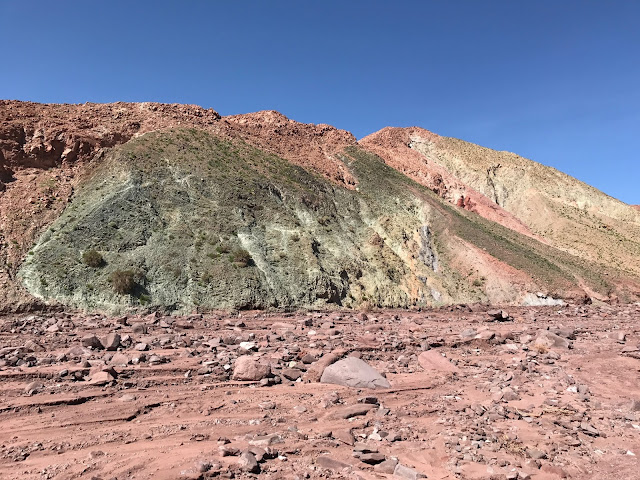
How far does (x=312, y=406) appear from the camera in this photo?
9.41m

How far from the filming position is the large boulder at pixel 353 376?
35.7ft

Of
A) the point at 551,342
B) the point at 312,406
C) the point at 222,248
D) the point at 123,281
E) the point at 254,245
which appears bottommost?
the point at 312,406

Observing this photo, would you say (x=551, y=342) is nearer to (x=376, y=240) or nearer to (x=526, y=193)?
(x=376, y=240)

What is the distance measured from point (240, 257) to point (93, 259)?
811 centimetres

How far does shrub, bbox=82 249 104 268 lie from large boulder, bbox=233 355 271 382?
14486mm

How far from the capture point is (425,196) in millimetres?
46062

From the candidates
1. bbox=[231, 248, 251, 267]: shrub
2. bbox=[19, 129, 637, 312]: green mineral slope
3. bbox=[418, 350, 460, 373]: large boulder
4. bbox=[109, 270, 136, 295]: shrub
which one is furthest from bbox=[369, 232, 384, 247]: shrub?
bbox=[418, 350, 460, 373]: large boulder

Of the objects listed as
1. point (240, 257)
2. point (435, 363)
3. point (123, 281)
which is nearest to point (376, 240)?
point (240, 257)

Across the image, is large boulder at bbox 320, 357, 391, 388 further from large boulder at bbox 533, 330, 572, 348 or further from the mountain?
the mountain

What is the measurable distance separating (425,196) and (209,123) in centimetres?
2474

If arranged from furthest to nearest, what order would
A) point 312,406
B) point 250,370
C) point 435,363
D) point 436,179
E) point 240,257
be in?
point 436,179, point 240,257, point 435,363, point 250,370, point 312,406

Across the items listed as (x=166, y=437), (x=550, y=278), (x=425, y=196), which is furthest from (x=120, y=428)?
(x=425, y=196)

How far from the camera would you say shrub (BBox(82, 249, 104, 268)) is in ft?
72.2

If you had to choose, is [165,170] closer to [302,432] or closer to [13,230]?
[13,230]
